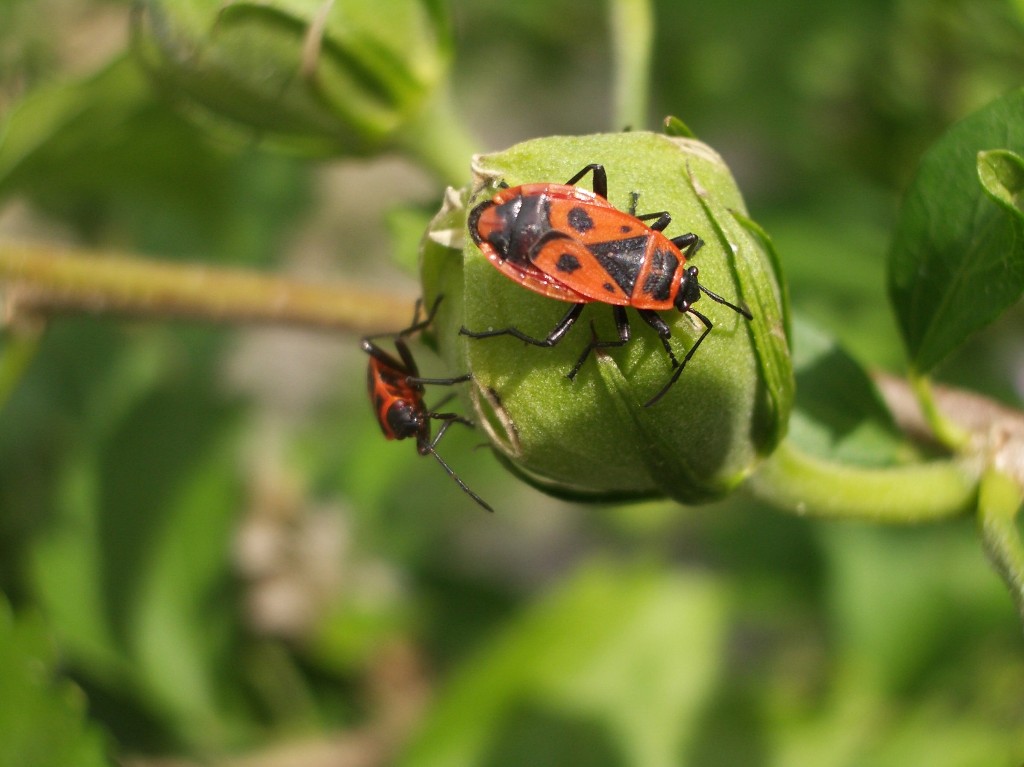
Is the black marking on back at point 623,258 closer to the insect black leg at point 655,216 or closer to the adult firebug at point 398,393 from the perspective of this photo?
the insect black leg at point 655,216

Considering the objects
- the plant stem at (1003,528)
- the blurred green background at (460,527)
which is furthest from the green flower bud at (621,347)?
the blurred green background at (460,527)

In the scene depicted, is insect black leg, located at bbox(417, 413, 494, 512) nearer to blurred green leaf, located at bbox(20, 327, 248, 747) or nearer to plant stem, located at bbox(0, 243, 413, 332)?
A: plant stem, located at bbox(0, 243, 413, 332)

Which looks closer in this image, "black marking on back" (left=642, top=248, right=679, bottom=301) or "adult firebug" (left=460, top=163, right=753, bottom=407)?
"adult firebug" (left=460, top=163, right=753, bottom=407)

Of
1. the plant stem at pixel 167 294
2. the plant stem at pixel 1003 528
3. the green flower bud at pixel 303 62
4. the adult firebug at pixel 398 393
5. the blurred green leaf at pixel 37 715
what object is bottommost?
the blurred green leaf at pixel 37 715

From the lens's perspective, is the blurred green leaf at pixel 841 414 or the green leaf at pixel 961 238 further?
the blurred green leaf at pixel 841 414

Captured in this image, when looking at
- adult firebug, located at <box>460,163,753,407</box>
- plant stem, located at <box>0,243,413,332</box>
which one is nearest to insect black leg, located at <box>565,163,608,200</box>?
adult firebug, located at <box>460,163,753,407</box>

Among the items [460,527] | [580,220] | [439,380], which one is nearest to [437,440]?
[439,380]

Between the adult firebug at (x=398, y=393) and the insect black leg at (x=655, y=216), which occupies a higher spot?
the insect black leg at (x=655, y=216)
